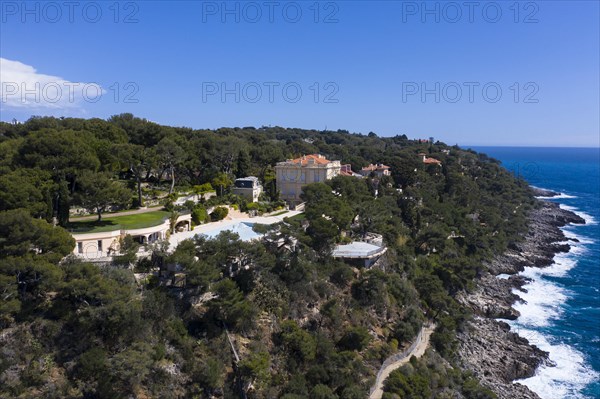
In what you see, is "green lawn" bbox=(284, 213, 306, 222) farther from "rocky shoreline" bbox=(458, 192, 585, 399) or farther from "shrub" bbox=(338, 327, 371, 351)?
"rocky shoreline" bbox=(458, 192, 585, 399)

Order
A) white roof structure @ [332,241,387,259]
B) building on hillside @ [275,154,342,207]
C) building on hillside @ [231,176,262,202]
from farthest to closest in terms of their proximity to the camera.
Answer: building on hillside @ [275,154,342,207] → building on hillside @ [231,176,262,202] → white roof structure @ [332,241,387,259]

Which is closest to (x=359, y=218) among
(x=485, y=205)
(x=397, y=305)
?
(x=397, y=305)

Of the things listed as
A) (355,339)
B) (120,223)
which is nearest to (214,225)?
(120,223)

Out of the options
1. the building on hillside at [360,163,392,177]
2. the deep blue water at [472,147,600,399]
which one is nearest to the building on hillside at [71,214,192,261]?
the deep blue water at [472,147,600,399]

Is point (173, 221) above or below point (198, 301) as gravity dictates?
above

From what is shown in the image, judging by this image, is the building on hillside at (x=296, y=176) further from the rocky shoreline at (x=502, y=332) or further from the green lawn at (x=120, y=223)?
the rocky shoreline at (x=502, y=332)

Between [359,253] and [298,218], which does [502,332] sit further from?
[298,218]
